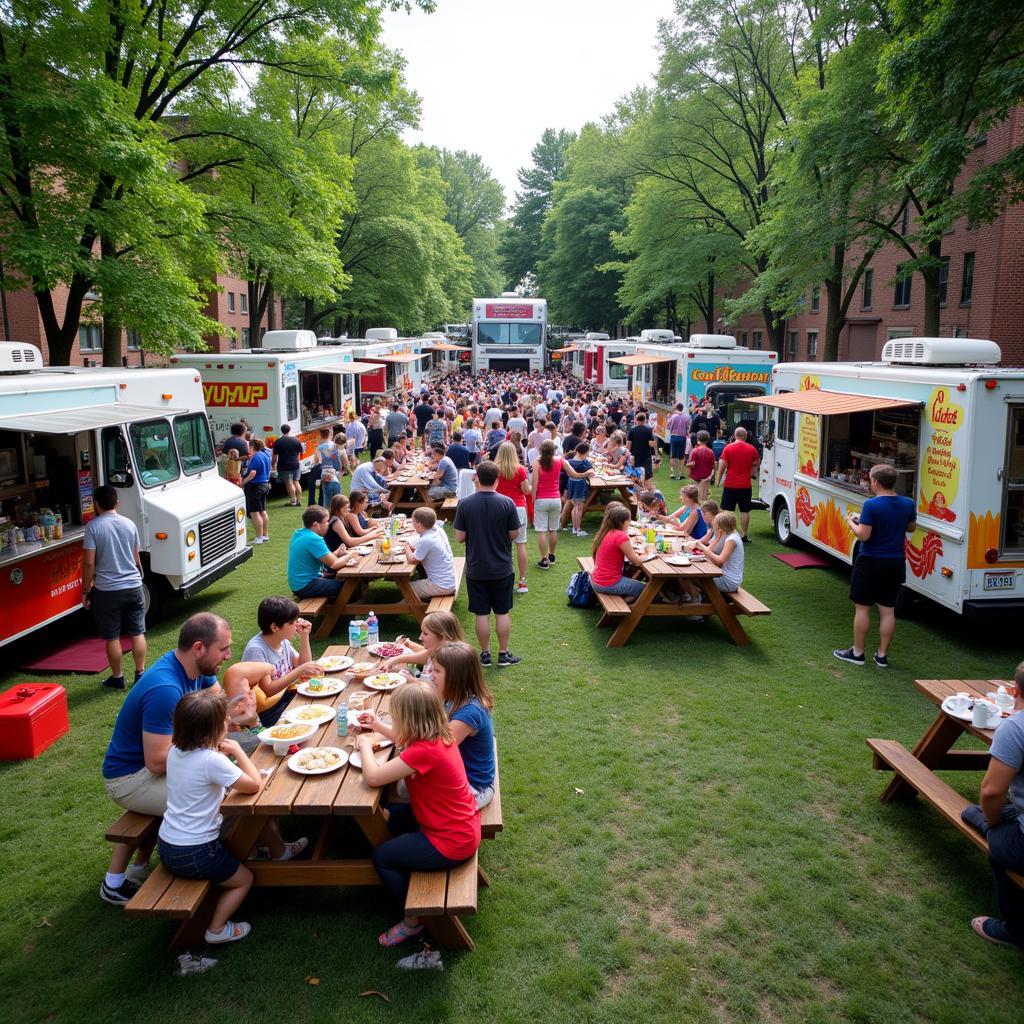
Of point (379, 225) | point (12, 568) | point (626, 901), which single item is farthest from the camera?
point (379, 225)

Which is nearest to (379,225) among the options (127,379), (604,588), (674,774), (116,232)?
(116,232)

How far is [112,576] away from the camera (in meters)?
7.52

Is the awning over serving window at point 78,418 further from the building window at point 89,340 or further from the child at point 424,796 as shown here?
the building window at point 89,340

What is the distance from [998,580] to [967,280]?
2101 centimetres

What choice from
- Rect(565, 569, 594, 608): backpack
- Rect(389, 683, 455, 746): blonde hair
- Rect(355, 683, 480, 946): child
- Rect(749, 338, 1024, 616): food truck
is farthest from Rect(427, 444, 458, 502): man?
Rect(389, 683, 455, 746): blonde hair

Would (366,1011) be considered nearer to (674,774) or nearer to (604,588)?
(674,774)

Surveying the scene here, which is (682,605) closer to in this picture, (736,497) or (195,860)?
(736,497)

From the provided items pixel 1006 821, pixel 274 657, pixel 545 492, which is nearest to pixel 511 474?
pixel 545 492

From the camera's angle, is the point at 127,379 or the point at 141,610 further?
the point at 127,379

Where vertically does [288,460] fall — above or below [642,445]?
below

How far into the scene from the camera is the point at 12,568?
7.62 meters

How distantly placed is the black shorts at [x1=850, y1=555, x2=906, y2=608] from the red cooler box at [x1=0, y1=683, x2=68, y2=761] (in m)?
7.37

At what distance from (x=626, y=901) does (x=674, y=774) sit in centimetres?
155

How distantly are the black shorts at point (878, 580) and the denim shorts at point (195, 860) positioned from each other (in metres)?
6.37
